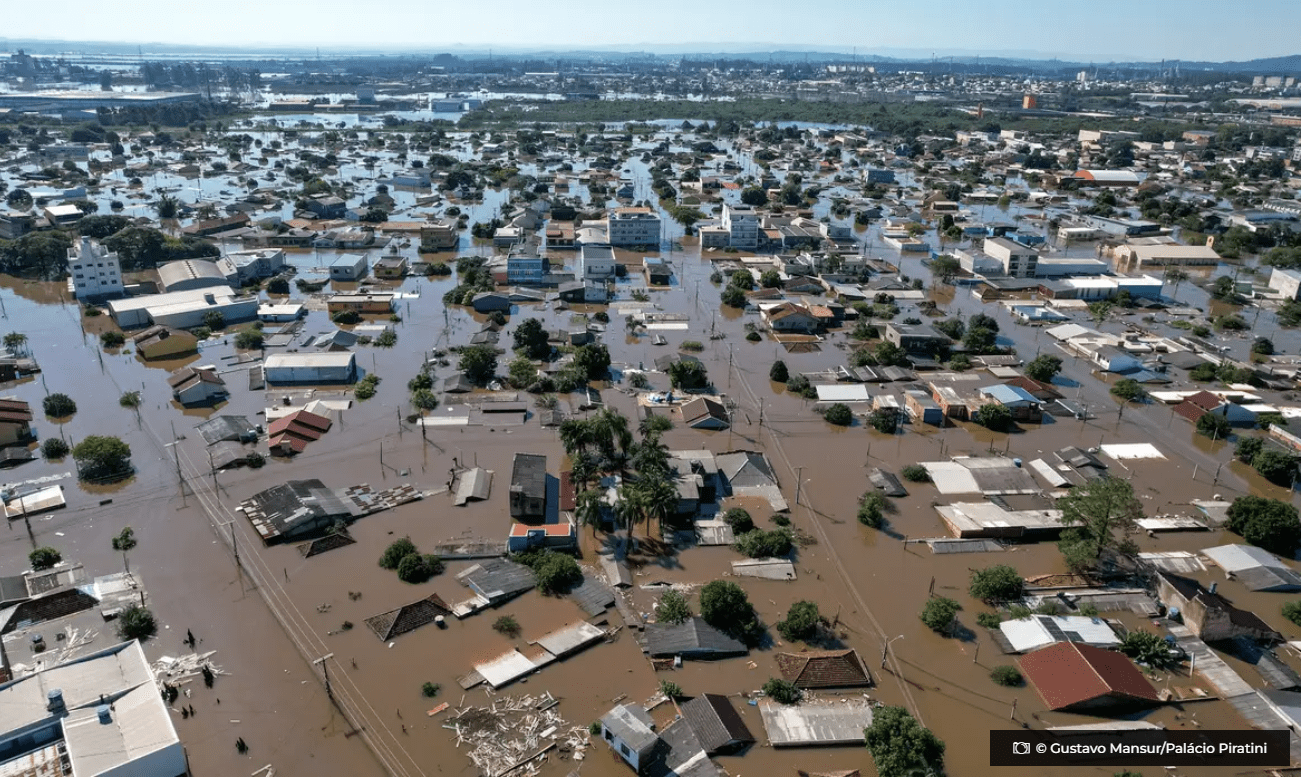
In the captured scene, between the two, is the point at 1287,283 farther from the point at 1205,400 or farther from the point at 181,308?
the point at 181,308

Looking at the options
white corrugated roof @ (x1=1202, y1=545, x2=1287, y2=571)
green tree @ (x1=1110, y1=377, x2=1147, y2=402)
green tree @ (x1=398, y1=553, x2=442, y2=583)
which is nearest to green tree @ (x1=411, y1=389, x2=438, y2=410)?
green tree @ (x1=398, y1=553, x2=442, y2=583)

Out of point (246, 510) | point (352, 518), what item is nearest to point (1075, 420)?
point (352, 518)

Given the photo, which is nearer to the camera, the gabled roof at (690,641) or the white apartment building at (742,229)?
the gabled roof at (690,641)

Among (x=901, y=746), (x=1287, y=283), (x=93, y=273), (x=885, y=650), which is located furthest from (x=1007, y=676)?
(x=93, y=273)

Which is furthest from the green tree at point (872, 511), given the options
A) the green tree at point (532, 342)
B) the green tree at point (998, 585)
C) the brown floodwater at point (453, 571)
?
the green tree at point (532, 342)

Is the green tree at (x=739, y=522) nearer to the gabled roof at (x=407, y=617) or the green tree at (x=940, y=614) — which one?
the green tree at (x=940, y=614)

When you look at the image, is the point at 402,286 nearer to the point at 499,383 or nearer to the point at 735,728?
the point at 499,383
